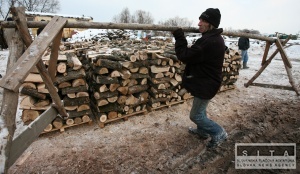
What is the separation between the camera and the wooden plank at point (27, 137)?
188 centimetres

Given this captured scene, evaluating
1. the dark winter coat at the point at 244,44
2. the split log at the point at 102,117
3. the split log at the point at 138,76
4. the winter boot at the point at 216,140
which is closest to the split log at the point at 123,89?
the split log at the point at 138,76

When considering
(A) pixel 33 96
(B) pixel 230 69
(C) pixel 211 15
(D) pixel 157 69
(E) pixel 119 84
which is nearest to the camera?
(C) pixel 211 15

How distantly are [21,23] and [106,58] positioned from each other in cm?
226

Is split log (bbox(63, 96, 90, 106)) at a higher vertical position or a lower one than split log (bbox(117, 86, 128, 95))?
lower

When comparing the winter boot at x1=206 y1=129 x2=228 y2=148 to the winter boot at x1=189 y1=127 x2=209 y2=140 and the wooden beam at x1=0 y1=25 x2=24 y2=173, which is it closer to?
the winter boot at x1=189 y1=127 x2=209 y2=140

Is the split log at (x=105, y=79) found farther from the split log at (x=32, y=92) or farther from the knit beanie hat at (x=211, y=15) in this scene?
the knit beanie hat at (x=211, y=15)

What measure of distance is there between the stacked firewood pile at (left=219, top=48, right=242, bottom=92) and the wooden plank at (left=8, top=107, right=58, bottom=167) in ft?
17.5

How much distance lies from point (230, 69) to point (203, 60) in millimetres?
4008

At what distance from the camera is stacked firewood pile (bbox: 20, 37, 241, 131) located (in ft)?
13.1

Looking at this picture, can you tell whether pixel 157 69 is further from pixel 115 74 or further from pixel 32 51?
pixel 32 51

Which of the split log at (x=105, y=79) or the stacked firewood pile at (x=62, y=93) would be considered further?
the split log at (x=105, y=79)

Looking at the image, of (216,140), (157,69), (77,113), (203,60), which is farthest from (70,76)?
(216,140)

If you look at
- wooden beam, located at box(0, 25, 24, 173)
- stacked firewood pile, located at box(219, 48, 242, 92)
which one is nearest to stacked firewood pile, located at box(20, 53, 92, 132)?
wooden beam, located at box(0, 25, 24, 173)

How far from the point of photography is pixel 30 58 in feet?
6.05
